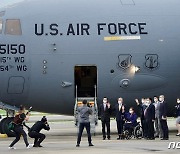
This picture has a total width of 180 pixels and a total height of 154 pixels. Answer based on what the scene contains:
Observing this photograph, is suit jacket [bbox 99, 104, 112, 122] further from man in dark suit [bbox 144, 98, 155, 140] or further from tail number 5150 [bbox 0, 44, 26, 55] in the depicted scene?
tail number 5150 [bbox 0, 44, 26, 55]

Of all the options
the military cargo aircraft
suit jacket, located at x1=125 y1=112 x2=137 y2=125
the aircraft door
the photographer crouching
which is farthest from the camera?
the aircraft door

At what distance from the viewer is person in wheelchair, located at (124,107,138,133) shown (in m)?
24.3

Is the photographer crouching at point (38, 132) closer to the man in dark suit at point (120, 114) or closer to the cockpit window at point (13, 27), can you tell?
the man in dark suit at point (120, 114)

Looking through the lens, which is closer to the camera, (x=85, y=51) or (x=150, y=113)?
(x=150, y=113)

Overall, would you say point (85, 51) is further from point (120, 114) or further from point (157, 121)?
point (157, 121)

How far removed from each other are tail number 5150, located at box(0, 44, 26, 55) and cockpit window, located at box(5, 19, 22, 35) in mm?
634

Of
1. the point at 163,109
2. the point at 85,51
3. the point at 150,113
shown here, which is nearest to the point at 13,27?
the point at 85,51

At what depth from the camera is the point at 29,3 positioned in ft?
86.5

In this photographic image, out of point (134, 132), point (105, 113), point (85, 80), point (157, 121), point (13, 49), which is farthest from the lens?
point (85, 80)

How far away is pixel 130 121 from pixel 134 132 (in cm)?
51

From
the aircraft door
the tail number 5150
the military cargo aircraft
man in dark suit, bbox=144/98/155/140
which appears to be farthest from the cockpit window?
man in dark suit, bbox=144/98/155/140

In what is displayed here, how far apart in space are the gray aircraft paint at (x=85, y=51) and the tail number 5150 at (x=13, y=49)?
0.05 m

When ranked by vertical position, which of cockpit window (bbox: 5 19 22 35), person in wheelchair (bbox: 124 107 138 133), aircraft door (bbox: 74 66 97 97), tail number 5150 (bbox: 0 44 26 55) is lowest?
person in wheelchair (bbox: 124 107 138 133)

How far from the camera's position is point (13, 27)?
1007 inches
